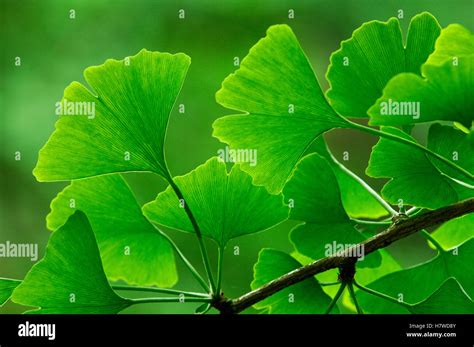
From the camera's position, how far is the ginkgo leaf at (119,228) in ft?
1.11

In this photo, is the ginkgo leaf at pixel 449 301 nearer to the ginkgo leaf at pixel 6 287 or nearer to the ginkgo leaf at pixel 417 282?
the ginkgo leaf at pixel 417 282

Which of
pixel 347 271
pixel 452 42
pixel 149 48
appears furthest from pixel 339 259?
pixel 149 48

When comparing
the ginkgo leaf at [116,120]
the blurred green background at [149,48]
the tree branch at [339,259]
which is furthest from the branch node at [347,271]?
the blurred green background at [149,48]

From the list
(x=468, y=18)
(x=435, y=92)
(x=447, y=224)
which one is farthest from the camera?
(x=468, y=18)

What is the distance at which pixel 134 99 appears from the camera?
30 centimetres

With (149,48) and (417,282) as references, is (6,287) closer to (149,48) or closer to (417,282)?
(417,282)

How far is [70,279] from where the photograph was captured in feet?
0.98

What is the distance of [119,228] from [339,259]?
0.44ft

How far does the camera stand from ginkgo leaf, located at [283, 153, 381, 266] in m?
0.33

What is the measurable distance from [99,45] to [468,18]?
758 mm

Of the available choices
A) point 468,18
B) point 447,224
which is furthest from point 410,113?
point 468,18

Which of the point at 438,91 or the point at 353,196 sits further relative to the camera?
the point at 353,196
